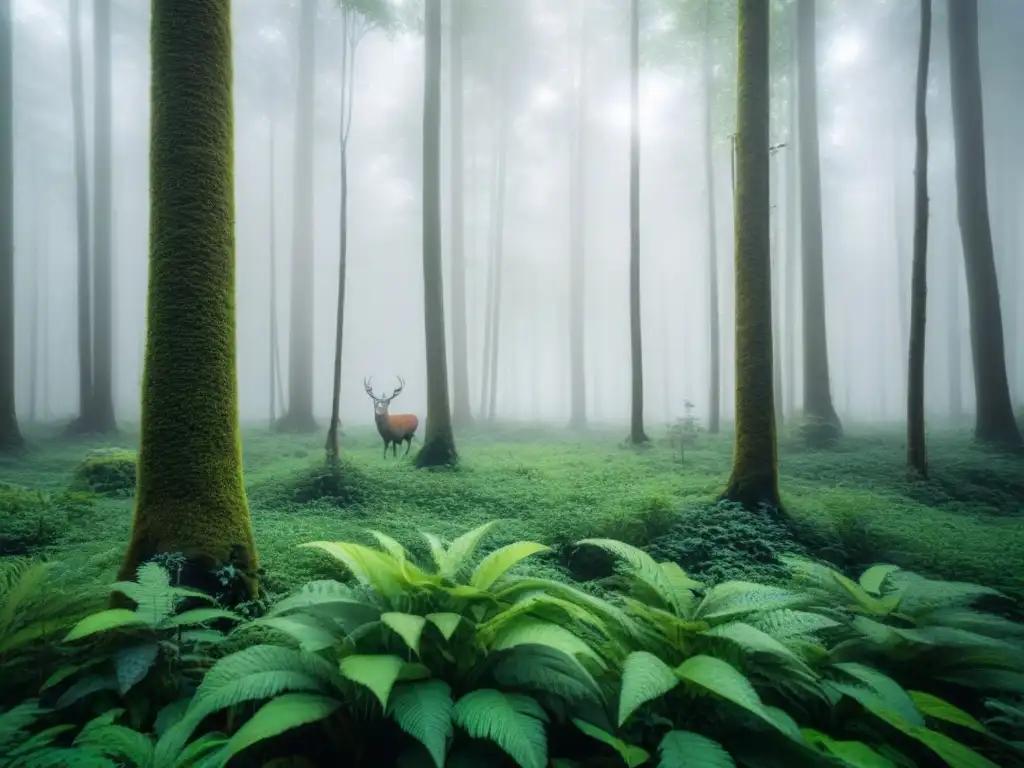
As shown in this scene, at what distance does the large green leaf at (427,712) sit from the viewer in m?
1.56

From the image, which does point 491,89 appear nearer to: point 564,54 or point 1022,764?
point 564,54

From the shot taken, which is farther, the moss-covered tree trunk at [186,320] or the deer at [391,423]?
the deer at [391,423]

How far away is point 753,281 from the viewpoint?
6.17 meters

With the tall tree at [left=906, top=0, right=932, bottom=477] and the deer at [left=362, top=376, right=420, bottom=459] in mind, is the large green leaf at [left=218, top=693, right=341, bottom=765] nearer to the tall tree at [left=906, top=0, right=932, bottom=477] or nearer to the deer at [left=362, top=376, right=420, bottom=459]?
the deer at [left=362, top=376, right=420, bottom=459]

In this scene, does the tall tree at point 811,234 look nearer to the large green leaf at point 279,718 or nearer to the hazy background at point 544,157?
the hazy background at point 544,157

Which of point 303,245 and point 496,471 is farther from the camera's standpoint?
point 303,245

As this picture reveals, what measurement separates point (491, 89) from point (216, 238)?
22354 millimetres

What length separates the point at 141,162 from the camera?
19969 millimetres

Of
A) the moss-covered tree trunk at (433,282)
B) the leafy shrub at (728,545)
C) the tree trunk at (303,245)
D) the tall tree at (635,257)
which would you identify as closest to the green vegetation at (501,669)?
the leafy shrub at (728,545)

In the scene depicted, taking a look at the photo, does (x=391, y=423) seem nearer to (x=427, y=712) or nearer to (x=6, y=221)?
(x=427, y=712)

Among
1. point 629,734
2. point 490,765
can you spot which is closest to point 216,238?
point 490,765

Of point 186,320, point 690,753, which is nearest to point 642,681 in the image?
point 690,753

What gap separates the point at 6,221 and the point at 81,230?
1908mm

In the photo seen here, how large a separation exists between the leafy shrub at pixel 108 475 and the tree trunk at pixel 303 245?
8.11m
